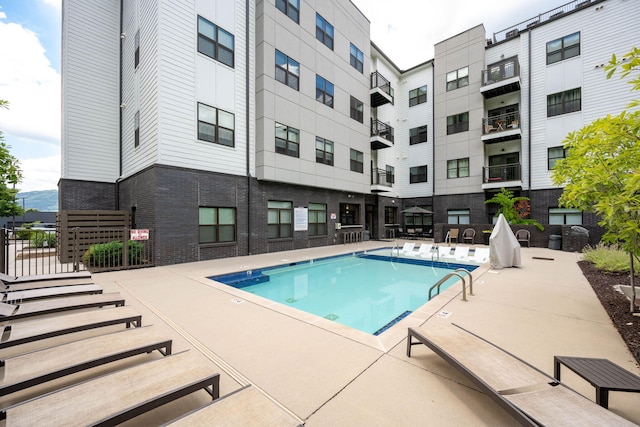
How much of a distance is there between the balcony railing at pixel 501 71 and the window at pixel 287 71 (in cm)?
1428

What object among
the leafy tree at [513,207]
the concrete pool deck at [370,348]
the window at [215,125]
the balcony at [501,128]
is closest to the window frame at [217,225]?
the window at [215,125]

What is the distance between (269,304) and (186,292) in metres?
2.30

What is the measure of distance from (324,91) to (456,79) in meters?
12.1

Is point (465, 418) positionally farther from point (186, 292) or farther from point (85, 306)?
point (186, 292)

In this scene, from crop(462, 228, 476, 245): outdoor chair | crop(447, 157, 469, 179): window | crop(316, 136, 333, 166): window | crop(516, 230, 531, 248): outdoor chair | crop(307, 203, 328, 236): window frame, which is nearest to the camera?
crop(516, 230, 531, 248): outdoor chair

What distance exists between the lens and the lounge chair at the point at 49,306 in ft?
11.4

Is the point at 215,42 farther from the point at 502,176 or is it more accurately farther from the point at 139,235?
the point at 502,176

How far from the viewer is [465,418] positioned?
2277mm

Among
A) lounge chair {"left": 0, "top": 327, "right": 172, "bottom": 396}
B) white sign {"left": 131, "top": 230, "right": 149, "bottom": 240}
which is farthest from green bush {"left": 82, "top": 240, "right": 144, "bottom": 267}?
lounge chair {"left": 0, "top": 327, "right": 172, "bottom": 396}

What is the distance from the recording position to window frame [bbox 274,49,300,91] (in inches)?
517

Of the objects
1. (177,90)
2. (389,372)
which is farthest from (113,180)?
(389,372)

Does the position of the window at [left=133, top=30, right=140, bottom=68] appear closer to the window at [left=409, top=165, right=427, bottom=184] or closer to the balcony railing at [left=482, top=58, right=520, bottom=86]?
the window at [left=409, top=165, right=427, bottom=184]

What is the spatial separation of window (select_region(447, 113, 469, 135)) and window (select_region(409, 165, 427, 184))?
11.5 ft

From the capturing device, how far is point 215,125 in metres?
11.3
